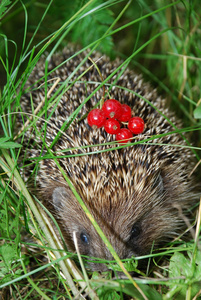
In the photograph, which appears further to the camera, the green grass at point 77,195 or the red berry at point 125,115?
the red berry at point 125,115

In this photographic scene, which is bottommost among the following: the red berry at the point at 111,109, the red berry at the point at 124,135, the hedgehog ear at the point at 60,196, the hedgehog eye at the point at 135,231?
the hedgehog eye at the point at 135,231

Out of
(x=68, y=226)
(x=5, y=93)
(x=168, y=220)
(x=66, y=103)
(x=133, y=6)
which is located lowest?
(x=168, y=220)

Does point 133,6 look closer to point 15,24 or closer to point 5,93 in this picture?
point 15,24

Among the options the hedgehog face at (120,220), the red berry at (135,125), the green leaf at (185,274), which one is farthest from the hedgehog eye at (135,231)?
the red berry at (135,125)

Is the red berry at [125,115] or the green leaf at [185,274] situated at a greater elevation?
Result: the red berry at [125,115]

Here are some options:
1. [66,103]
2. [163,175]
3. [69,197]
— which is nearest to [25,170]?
[69,197]

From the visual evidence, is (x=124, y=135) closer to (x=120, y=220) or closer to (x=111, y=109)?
(x=111, y=109)

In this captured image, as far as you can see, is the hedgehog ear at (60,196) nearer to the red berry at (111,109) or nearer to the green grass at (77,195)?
the green grass at (77,195)

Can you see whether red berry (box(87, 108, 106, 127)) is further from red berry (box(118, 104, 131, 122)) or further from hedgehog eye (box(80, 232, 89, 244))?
hedgehog eye (box(80, 232, 89, 244))
